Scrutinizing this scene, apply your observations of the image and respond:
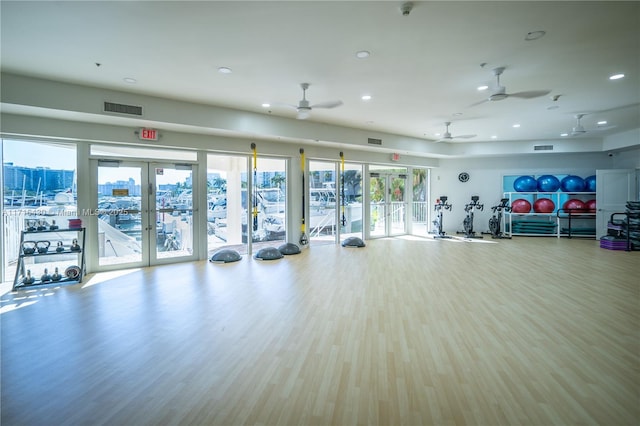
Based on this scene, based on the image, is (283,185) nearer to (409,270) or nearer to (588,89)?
(409,270)

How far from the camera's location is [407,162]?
35.7ft

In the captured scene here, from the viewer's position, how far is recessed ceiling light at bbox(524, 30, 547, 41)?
3533mm

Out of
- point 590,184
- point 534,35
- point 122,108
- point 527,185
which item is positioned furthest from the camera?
point 527,185

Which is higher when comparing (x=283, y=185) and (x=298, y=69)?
(x=298, y=69)

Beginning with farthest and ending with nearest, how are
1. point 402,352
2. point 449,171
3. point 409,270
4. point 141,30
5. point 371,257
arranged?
point 449,171
point 371,257
point 409,270
point 141,30
point 402,352

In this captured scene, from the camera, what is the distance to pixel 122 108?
536cm

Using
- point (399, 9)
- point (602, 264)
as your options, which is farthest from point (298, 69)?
point (602, 264)

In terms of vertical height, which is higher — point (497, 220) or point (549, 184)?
point (549, 184)

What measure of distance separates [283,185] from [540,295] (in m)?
5.98

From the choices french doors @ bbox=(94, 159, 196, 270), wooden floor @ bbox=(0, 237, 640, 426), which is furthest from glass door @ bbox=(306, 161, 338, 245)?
wooden floor @ bbox=(0, 237, 640, 426)

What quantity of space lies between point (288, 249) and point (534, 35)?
6049mm

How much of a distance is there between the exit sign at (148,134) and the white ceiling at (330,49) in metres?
0.96

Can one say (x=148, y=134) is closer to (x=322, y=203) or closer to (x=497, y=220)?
(x=322, y=203)

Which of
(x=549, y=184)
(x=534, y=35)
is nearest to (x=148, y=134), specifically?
(x=534, y=35)
